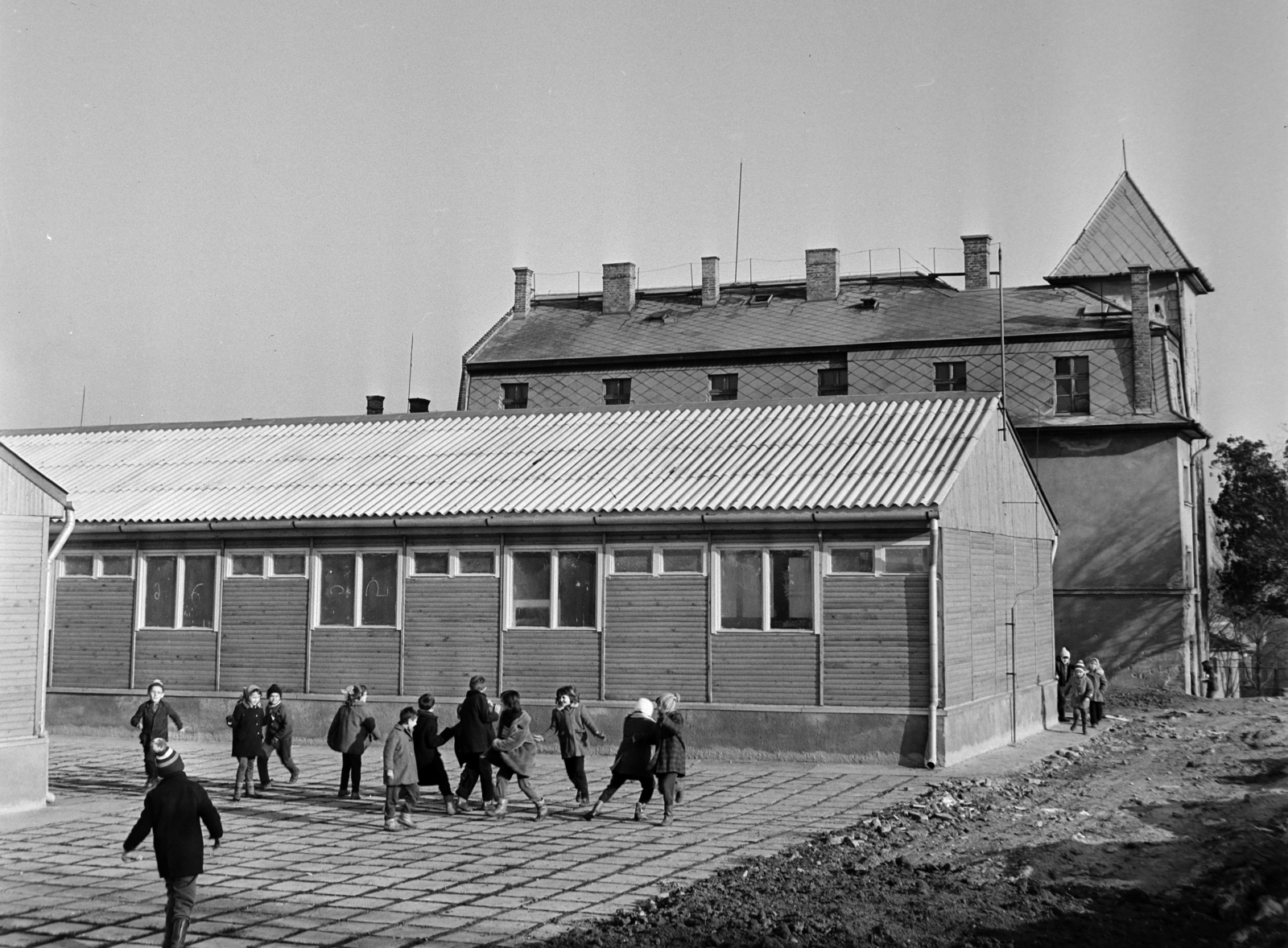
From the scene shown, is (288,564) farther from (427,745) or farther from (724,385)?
(724,385)

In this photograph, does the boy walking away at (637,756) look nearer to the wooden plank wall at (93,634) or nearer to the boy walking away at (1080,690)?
the wooden plank wall at (93,634)

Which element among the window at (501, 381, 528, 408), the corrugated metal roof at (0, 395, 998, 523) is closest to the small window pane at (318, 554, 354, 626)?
the corrugated metal roof at (0, 395, 998, 523)

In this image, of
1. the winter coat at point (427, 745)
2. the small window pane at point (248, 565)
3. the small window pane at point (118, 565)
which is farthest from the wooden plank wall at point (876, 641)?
the small window pane at point (118, 565)

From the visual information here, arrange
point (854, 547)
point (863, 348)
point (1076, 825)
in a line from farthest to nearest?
1. point (863, 348)
2. point (854, 547)
3. point (1076, 825)

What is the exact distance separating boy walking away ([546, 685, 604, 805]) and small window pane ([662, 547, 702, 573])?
653 cm

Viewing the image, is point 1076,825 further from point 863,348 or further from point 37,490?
point 863,348

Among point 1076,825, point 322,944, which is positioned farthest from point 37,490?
point 1076,825

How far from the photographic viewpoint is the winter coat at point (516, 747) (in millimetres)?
18219

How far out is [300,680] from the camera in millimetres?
27172

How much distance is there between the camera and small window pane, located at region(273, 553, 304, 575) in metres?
27.6

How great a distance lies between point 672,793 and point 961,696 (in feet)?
28.1

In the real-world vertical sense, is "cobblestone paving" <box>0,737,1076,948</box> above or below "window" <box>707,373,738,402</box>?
below

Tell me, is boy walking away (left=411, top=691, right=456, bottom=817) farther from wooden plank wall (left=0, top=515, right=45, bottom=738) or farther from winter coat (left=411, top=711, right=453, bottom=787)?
wooden plank wall (left=0, top=515, right=45, bottom=738)

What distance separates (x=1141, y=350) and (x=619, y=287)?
21027 mm
